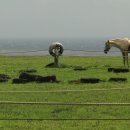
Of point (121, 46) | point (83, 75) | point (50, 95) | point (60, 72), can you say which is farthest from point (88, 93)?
point (121, 46)

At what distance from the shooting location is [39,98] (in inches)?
633

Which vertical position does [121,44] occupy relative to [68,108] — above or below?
above

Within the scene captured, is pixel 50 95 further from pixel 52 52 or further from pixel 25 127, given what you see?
pixel 52 52

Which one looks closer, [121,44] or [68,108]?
[68,108]

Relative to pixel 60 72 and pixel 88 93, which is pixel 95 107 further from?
pixel 60 72

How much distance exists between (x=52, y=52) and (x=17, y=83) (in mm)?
10600

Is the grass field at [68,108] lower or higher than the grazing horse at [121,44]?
lower

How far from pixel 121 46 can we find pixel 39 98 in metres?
17.6

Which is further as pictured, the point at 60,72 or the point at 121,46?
the point at 121,46

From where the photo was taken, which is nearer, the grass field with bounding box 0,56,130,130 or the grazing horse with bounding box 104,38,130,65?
the grass field with bounding box 0,56,130,130

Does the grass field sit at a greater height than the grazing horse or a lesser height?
lesser

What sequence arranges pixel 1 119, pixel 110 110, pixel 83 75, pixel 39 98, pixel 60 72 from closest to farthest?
1. pixel 1 119
2. pixel 110 110
3. pixel 39 98
4. pixel 83 75
5. pixel 60 72

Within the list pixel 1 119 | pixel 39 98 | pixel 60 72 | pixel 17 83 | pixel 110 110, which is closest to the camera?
pixel 1 119

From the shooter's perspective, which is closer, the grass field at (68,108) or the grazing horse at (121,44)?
the grass field at (68,108)
